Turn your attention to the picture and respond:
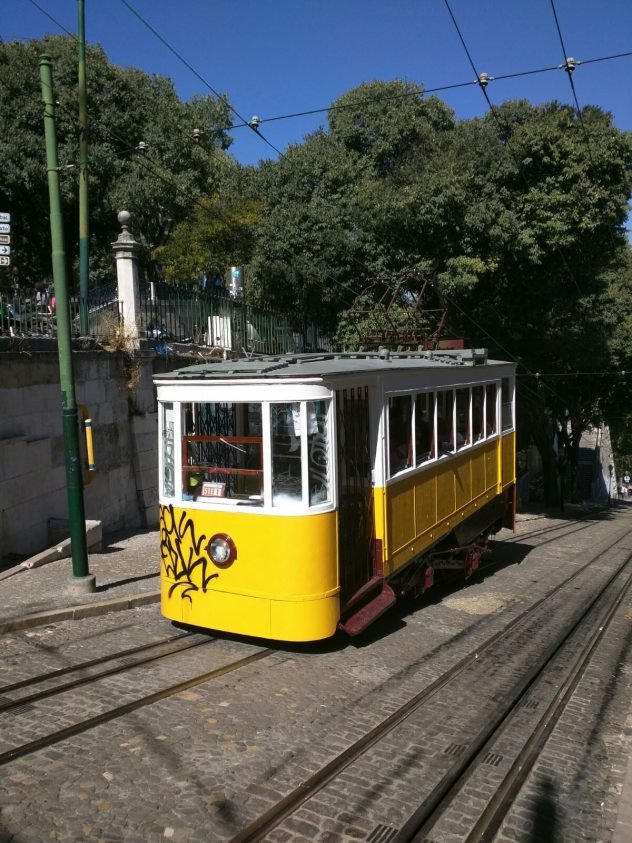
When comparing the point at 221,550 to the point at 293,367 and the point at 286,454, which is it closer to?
the point at 286,454

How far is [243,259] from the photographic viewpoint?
22.8m

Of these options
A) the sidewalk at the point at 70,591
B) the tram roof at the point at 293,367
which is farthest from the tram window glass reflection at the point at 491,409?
the sidewalk at the point at 70,591

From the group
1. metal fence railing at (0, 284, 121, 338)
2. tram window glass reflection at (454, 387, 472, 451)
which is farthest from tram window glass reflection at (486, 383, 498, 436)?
metal fence railing at (0, 284, 121, 338)

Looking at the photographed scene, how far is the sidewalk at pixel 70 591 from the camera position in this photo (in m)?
7.16

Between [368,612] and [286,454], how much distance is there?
182 centimetres

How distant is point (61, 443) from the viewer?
34.2 feet

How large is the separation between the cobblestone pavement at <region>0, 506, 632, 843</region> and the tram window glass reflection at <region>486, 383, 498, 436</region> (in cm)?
343

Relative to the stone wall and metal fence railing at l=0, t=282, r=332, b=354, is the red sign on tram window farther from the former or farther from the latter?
metal fence railing at l=0, t=282, r=332, b=354

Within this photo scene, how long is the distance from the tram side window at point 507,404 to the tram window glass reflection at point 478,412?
4.48 ft

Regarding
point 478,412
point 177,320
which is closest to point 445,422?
point 478,412

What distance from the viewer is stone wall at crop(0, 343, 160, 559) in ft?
30.6

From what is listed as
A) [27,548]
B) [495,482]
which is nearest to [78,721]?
[27,548]

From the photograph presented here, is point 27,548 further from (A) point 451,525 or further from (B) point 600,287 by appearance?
(B) point 600,287

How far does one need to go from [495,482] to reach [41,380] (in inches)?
277
